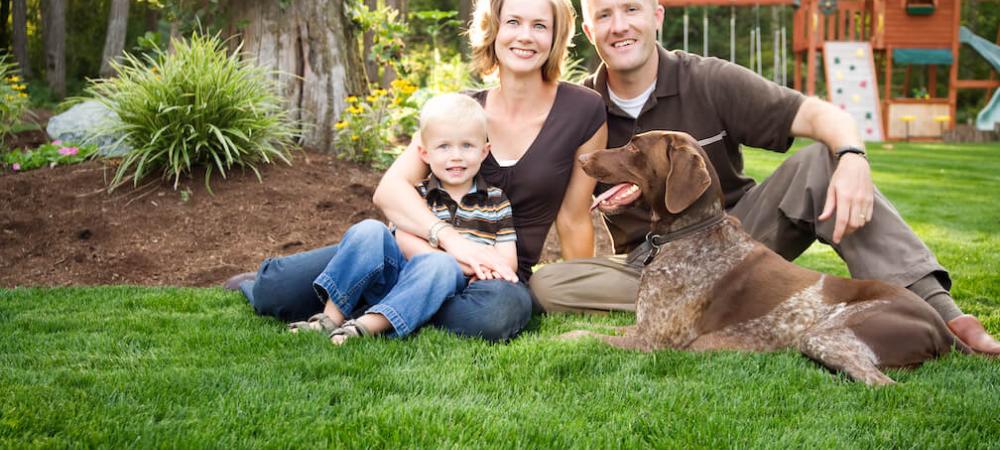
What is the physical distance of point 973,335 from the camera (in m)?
3.67

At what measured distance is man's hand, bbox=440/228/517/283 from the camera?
4016 millimetres

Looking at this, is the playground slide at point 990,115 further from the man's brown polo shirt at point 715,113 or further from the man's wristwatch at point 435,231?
the man's wristwatch at point 435,231

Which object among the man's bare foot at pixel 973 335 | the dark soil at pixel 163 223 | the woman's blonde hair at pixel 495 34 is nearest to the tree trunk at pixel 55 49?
the dark soil at pixel 163 223

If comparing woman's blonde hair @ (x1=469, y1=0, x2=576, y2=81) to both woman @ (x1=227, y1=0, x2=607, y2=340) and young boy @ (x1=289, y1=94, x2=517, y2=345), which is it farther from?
young boy @ (x1=289, y1=94, x2=517, y2=345)

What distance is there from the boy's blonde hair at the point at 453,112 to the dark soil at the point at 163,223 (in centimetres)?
248

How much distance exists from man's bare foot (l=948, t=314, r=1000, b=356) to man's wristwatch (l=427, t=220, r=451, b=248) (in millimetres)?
2370

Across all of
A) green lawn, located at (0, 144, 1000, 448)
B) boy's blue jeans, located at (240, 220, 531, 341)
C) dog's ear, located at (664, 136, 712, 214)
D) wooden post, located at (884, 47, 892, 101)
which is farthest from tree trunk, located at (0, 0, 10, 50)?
dog's ear, located at (664, 136, 712, 214)

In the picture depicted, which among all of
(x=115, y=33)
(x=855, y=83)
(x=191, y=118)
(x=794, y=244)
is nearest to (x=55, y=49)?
(x=115, y=33)

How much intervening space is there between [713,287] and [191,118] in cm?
486

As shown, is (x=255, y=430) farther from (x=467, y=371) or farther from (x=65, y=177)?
(x=65, y=177)

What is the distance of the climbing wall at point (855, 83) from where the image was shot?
2348cm

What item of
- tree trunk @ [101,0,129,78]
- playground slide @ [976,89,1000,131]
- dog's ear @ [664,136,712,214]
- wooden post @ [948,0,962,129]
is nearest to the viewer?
dog's ear @ [664,136,712,214]

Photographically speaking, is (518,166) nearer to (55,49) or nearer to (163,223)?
(163,223)

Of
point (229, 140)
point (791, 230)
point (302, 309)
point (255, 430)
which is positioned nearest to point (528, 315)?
point (302, 309)
